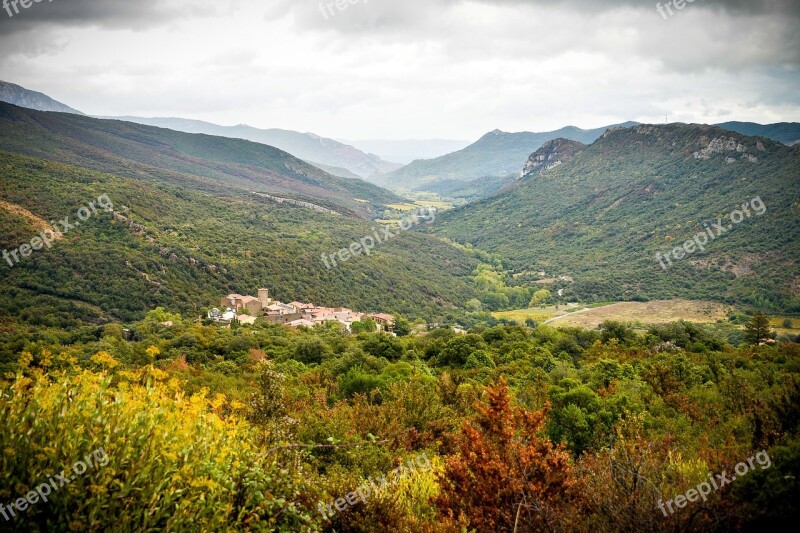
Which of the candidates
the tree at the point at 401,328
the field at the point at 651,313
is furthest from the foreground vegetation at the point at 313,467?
the field at the point at 651,313

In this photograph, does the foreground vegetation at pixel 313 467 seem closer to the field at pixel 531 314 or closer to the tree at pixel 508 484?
the tree at pixel 508 484

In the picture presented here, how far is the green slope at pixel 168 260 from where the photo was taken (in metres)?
43.7

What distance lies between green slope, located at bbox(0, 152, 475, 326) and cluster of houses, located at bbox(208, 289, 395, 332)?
3436 millimetres

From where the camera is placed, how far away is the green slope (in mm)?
43656

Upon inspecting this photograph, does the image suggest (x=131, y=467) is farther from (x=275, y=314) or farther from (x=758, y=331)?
(x=275, y=314)

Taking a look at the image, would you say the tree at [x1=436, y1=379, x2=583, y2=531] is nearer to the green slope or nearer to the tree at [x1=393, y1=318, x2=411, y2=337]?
the tree at [x1=393, y1=318, x2=411, y2=337]

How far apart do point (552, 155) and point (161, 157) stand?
133 meters

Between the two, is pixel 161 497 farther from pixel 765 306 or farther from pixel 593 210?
pixel 593 210

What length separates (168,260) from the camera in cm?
5259

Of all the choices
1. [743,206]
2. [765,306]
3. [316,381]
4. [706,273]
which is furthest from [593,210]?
[316,381]

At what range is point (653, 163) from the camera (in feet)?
394

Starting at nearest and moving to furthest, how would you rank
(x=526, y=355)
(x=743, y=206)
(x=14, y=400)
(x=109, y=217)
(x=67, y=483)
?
(x=67, y=483) < (x=14, y=400) < (x=526, y=355) < (x=109, y=217) < (x=743, y=206)

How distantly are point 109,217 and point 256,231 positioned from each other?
23.0 m

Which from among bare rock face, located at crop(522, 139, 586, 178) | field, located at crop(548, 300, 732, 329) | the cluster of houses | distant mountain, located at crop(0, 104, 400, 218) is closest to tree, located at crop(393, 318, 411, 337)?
the cluster of houses
